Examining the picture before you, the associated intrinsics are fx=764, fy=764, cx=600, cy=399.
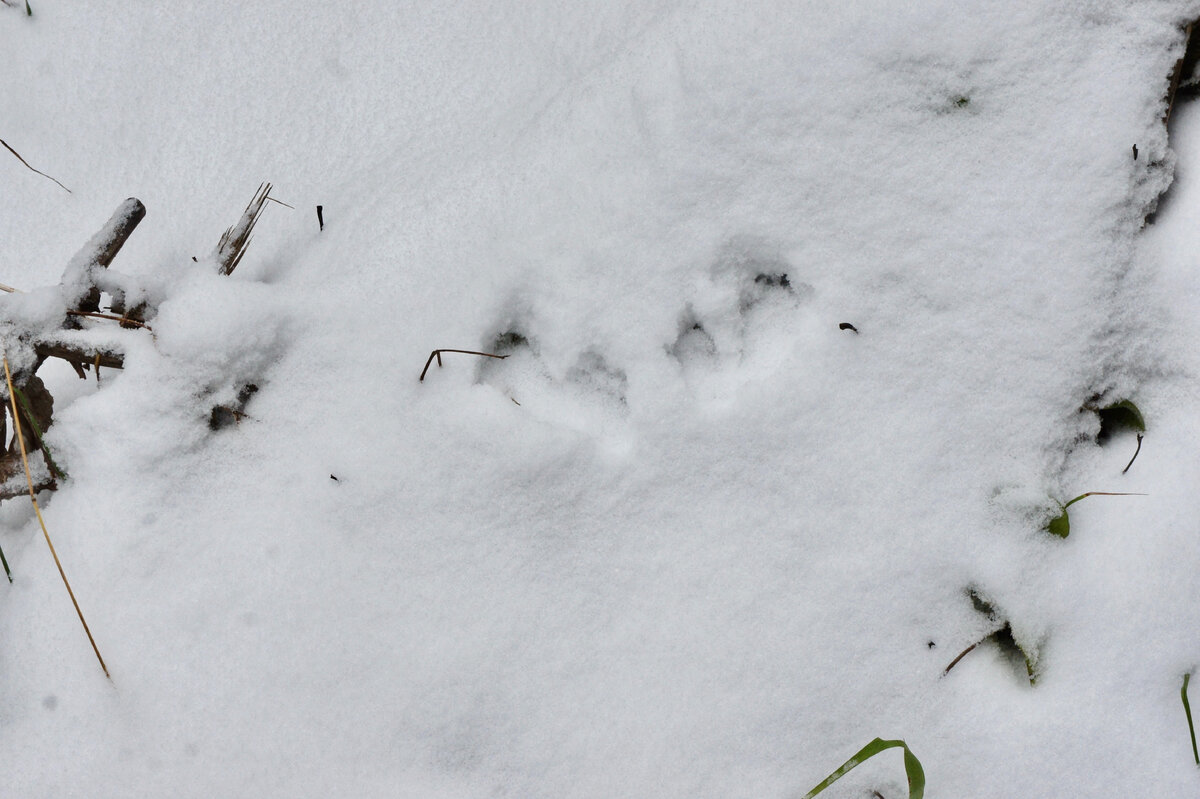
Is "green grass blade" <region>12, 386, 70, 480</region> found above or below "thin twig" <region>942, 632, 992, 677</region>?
below

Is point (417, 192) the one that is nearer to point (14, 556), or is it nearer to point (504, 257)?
point (504, 257)

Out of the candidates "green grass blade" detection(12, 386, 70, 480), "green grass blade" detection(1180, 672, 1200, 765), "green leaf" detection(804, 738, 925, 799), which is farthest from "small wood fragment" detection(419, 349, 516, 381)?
"green grass blade" detection(1180, 672, 1200, 765)

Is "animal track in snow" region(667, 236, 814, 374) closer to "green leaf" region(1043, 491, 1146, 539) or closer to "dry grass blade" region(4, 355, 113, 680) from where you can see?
"green leaf" region(1043, 491, 1146, 539)

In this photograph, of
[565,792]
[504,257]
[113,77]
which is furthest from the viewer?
[113,77]

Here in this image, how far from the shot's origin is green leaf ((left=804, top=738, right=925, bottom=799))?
905mm

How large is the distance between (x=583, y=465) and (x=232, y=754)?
0.59 metres

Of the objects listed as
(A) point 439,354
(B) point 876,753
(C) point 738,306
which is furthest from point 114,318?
(B) point 876,753

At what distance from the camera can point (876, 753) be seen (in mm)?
971

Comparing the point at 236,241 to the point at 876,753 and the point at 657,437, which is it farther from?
the point at 876,753

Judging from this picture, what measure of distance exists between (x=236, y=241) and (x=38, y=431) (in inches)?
14.7

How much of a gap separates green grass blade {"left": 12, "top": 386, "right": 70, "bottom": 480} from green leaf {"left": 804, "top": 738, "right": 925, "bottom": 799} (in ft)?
3.56

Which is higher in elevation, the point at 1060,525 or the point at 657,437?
the point at 1060,525

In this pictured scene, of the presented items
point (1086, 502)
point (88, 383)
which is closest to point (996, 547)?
point (1086, 502)

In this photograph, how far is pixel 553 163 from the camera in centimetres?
111
